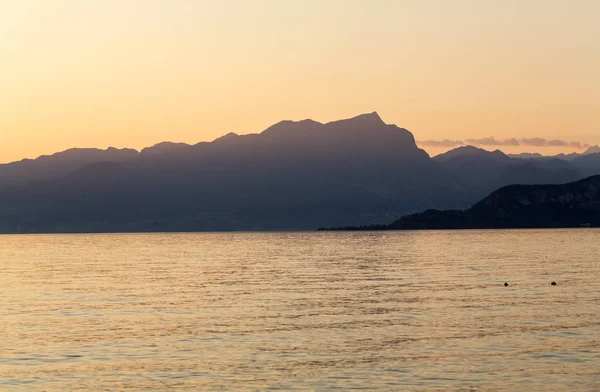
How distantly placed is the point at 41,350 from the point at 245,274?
80.3 metres

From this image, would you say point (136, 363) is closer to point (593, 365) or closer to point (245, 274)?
point (593, 365)

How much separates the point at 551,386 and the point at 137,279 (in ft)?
Result: 298

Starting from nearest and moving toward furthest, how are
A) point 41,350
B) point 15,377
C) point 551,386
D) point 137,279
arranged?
point 551,386 → point 15,377 → point 41,350 → point 137,279

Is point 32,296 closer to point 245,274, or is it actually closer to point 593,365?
point 245,274

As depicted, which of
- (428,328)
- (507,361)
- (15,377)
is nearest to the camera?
(15,377)

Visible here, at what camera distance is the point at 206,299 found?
309 ft

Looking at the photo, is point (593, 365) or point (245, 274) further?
point (245, 274)

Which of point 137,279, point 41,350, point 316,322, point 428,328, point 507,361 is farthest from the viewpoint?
point 137,279

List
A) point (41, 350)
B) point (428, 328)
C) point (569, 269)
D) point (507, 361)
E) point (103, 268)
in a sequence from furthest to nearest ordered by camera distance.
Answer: point (103, 268)
point (569, 269)
point (428, 328)
point (41, 350)
point (507, 361)

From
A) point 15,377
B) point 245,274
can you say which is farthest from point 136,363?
point 245,274

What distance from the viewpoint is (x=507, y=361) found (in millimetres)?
53062

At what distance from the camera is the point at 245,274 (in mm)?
138500

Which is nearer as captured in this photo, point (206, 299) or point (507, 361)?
point (507, 361)

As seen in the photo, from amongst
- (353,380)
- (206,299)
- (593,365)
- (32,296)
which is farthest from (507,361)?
(32,296)
